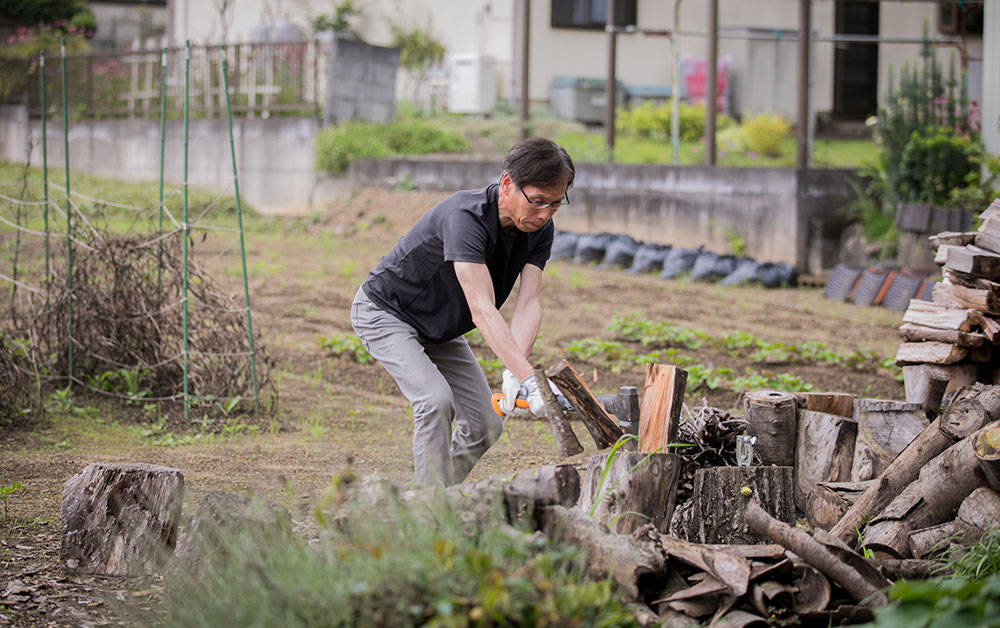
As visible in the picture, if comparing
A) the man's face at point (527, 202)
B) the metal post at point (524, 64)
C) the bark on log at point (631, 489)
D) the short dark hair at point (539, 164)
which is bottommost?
the bark on log at point (631, 489)

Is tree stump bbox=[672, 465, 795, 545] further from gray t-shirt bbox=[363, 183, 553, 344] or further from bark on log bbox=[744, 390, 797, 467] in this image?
gray t-shirt bbox=[363, 183, 553, 344]

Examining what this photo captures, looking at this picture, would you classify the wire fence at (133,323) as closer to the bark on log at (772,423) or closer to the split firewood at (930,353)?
the bark on log at (772,423)

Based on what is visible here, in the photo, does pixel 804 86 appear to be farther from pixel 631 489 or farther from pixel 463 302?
pixel 631 489

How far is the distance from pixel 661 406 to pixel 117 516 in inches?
80.8

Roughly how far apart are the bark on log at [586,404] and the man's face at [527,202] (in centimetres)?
54

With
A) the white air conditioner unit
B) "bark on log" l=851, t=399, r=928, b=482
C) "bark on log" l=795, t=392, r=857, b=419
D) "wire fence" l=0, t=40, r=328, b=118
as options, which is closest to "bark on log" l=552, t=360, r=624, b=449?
"bark on log" l=795, t=392, r=857, b=419

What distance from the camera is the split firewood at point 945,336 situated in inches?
188

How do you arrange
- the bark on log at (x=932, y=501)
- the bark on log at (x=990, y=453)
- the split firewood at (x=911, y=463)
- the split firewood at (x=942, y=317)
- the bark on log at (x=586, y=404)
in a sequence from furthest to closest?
the split firewood at (x=942, y=317)
the split firewood at (x=911, y=463)
the bark on log at (x=586, y=404)
the bark on log at (x=932, y=501)
the bark on log at (x=990, y=453)

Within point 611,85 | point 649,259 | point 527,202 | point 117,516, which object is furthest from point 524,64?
point 117,516

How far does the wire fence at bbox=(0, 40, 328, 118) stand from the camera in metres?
15.9

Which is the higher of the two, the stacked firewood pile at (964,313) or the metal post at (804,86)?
the metal post at (804,86)

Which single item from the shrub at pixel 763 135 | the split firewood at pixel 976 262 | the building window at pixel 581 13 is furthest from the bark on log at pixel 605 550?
the building window at pixel 581 13

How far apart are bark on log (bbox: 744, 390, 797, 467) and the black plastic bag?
26.0ft

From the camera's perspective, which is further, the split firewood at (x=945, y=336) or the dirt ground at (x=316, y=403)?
the split firewood at (x=945, y=336)
